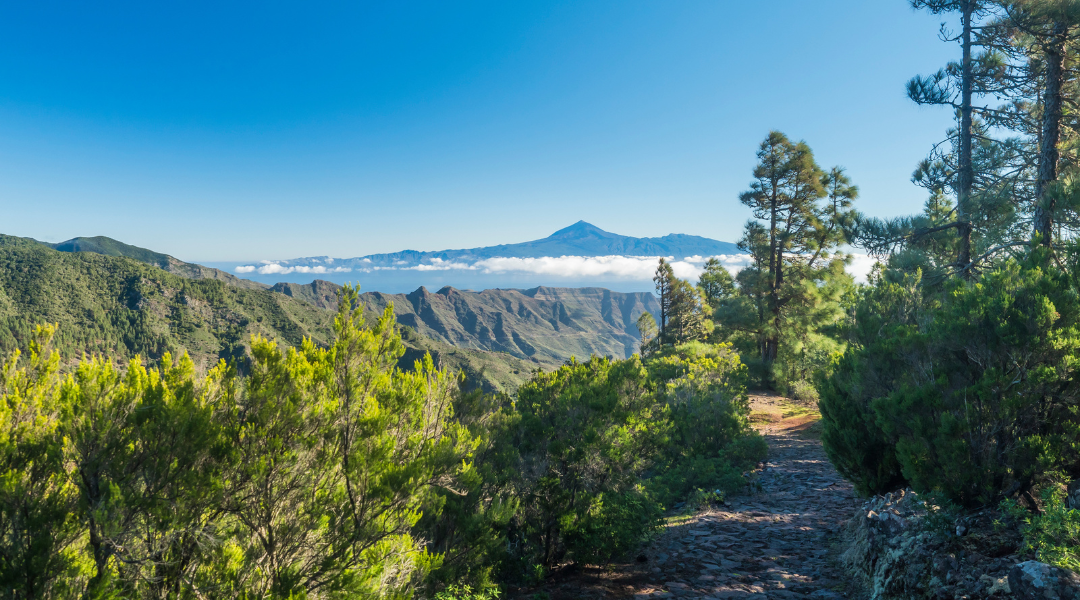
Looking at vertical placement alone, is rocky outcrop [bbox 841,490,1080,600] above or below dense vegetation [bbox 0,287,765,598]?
below

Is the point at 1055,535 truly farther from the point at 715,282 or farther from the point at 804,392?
the point at 715,282

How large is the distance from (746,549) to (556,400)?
11.4 feet

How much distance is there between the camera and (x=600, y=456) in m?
6.60

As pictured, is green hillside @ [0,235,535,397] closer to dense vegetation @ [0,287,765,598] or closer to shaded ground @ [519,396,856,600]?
shaded ground @ [519,396,856,600]

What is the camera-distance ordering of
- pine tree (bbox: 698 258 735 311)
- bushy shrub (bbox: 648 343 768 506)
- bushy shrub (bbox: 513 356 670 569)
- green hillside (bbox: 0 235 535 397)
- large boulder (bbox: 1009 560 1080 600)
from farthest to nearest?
green hillside (bbox: 0 235 535 397) → pine tree (bbox: 698 258 735 311) → bushy shrub (bbox: 648 343 768 506) → bushy shrub (bbox: 513 356 670 569) → large boulder (bbox: 1009 560 1080 600)

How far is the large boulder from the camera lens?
3.17 metres

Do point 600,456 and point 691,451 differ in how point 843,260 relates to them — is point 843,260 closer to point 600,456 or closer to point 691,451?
point 691,451

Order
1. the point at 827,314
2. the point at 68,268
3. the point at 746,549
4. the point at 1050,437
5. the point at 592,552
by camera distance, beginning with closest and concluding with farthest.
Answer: the point at 1050,437
the point at 592,552
the point at 746,549
the point at 827,314
the point at 68,268

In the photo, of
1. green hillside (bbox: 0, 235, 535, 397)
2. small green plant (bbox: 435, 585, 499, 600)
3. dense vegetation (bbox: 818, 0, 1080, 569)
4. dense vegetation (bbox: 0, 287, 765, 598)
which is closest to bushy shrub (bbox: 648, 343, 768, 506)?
dense vegetation (bbox: 818, 0, 1080, 569)

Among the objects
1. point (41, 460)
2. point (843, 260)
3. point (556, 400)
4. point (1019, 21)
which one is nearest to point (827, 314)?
point (843, 260)

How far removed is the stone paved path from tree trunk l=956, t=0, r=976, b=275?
253 inches

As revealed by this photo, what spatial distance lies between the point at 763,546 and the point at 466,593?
14.8 ft

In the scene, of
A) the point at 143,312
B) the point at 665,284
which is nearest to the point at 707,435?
the point at 665,284

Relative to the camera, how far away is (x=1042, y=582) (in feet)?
10.7
